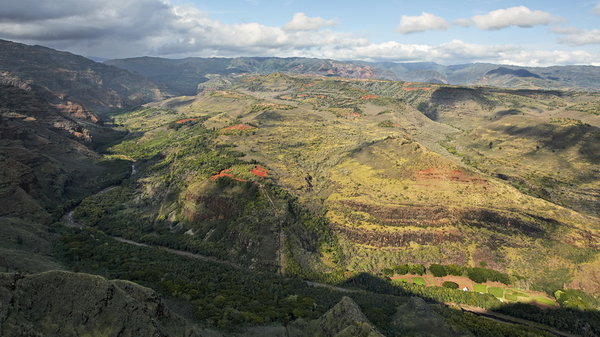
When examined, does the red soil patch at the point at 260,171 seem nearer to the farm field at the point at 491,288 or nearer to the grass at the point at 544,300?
the farm field at the point at 491,288

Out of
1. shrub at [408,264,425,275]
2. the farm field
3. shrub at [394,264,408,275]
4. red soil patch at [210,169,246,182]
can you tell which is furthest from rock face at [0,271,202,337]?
red soil patch at [210,169,246,182]

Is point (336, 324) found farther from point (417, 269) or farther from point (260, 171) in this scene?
point (260, 171)

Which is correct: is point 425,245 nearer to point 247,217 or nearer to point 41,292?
Answer: point 247,217

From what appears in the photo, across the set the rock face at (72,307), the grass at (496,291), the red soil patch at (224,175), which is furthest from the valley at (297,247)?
the red soil patch at (224,175)

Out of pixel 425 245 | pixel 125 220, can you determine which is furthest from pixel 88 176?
pixel 425 245

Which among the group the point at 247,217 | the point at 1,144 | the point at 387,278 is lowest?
the point at 387,278

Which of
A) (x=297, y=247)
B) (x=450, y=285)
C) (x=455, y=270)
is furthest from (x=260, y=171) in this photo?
(x=450, y=285)

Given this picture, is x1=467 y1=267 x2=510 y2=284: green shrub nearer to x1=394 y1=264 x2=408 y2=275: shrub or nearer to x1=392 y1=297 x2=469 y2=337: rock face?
x1=394 y1=264 x2=408 y2=275: shrub
